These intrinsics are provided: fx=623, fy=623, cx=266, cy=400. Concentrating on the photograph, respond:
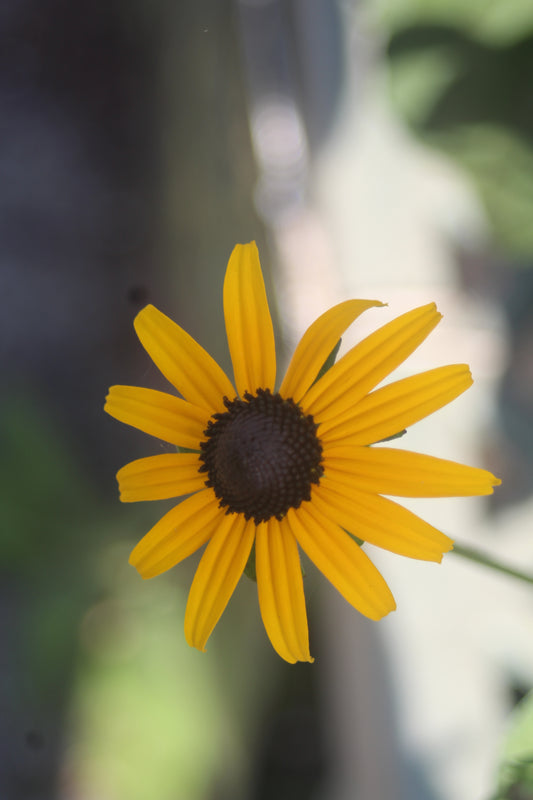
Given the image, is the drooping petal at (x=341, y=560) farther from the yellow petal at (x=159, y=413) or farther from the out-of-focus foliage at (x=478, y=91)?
the out-of-focus foliage at (x=478, y=91)

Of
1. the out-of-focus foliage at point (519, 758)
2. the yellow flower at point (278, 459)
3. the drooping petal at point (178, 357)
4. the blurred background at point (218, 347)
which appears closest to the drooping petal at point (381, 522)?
the yellow flower at point (278, 459)

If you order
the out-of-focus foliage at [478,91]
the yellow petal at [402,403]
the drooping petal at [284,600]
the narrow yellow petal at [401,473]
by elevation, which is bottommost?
the drooping petal at [284,600]

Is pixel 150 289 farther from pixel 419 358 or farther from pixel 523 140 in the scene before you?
pixel 523 140

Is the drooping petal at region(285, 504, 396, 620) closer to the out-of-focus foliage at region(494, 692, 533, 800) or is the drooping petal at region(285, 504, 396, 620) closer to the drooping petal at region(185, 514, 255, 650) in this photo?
the drooping petal at region(185, 514, 255, 650)

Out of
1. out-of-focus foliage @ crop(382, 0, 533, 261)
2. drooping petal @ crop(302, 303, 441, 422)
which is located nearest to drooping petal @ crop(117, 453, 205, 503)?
drooping petal @ crop(302, 303, 441, 422)

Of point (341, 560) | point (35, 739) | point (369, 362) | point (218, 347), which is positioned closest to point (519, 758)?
point (341, 560)

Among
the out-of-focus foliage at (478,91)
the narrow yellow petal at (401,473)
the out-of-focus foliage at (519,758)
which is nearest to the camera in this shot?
the narrow yellow petal at (401,473)

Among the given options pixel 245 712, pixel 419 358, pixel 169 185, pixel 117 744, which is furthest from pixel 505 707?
pixel 169 185
